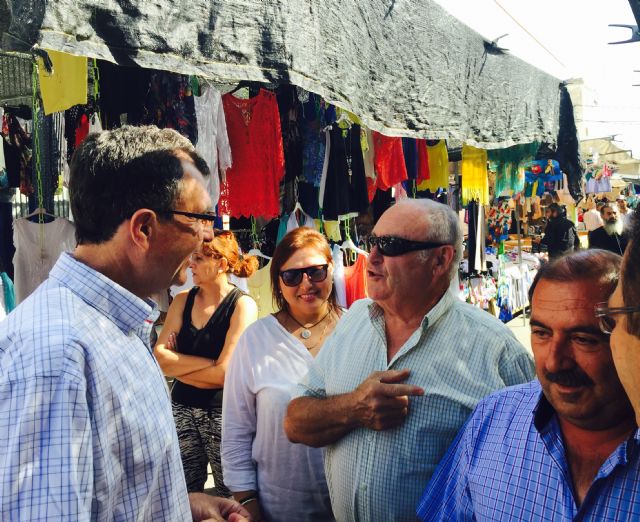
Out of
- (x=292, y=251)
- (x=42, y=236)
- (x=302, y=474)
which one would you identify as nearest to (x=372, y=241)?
(x=292, y=251)

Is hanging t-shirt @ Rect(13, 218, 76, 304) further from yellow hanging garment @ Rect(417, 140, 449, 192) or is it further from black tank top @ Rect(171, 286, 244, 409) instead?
yellow hanging garment @ Rect(417, 140, 449, 192)

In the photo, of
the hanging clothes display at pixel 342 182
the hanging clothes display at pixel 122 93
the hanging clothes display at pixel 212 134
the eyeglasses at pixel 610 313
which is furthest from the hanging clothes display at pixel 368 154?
the eyeglasses at pixel 610 313

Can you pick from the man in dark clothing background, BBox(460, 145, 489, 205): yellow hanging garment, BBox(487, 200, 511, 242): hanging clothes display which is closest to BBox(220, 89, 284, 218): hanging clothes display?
BBox(460, 145, 489, 205): yellow hanging garment

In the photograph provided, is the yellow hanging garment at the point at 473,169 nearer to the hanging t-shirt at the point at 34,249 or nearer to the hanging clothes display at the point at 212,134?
the hanging clothes display at the point at 212,134

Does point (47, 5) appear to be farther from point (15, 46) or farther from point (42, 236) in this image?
point (42, 236)

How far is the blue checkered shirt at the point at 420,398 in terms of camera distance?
1757 mm

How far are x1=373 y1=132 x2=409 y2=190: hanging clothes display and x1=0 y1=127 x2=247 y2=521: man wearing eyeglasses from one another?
10.4 ft

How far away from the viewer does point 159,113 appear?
314 centimetres

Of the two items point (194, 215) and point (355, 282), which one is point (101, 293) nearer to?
point (194, 215)

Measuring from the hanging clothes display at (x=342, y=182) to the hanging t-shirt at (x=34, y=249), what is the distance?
69.4 inches

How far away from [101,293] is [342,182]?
9.86ft

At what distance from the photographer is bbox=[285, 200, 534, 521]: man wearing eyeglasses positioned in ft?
5.78

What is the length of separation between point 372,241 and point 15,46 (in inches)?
52.4

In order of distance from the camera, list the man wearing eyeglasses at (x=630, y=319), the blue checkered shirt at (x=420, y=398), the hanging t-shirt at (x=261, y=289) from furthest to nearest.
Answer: the hanging t-shirt at (x=261, y=289), the blue checkered shirt at (x=420, y=398), the man wearing eyeglasses at (x=630, y=319)
